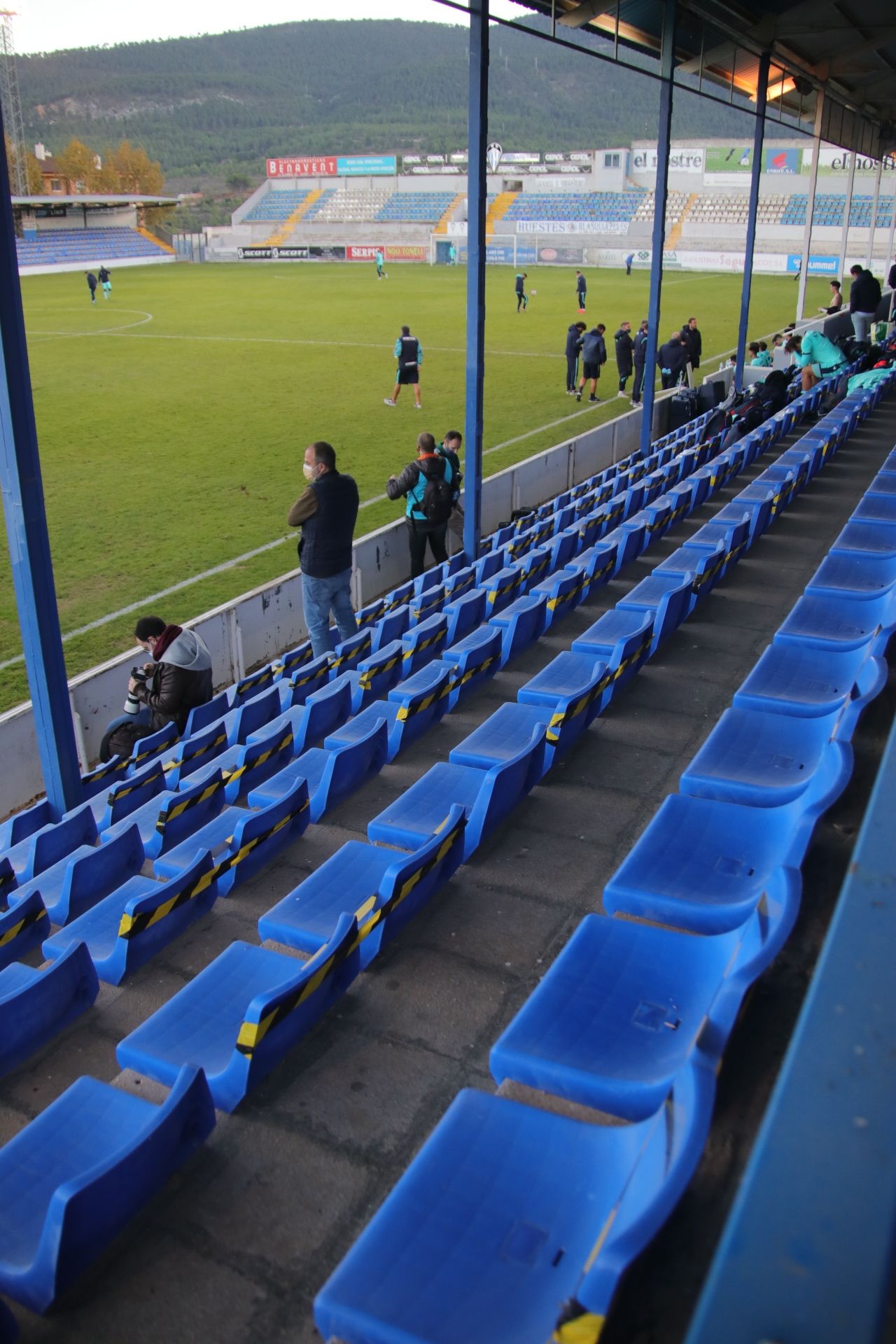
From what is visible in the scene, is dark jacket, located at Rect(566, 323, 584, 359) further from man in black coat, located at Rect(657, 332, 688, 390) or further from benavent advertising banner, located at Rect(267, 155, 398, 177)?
benavent advertising banner, located at Rect(267, 155, 398, 177)

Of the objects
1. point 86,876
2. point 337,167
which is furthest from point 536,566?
point 337,167

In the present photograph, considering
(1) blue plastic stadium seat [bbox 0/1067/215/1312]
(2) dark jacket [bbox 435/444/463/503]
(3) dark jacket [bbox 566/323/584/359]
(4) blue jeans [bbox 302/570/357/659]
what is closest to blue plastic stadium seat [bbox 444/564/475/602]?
(4) blue jeans [bbox 302/570/357/659]

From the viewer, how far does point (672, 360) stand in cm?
1658

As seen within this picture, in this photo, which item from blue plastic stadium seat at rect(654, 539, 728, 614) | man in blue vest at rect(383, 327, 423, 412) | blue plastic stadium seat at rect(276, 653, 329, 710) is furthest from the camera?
man in blue vest at rect(383, 327, 423, 412)

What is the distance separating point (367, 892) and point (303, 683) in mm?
3296

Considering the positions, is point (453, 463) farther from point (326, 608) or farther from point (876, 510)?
point (876, 510)

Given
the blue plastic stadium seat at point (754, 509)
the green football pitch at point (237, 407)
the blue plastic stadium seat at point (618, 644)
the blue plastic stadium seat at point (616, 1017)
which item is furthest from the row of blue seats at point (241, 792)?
the green football pitch at point (237, 407)

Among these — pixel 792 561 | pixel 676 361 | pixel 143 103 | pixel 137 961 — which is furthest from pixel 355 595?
pixel 143 103

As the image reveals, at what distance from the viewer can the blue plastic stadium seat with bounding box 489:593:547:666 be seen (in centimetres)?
612

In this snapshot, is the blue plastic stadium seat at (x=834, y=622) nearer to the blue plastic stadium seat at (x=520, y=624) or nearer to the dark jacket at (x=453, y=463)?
the blue plastic stadium seat at (x=520, y=624)

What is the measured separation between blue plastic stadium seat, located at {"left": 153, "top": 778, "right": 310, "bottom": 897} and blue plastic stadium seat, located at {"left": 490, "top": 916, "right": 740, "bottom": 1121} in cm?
159

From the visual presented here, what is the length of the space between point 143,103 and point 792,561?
156m

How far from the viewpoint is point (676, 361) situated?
653 inches

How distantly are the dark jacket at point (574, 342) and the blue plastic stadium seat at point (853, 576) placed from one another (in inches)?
479
